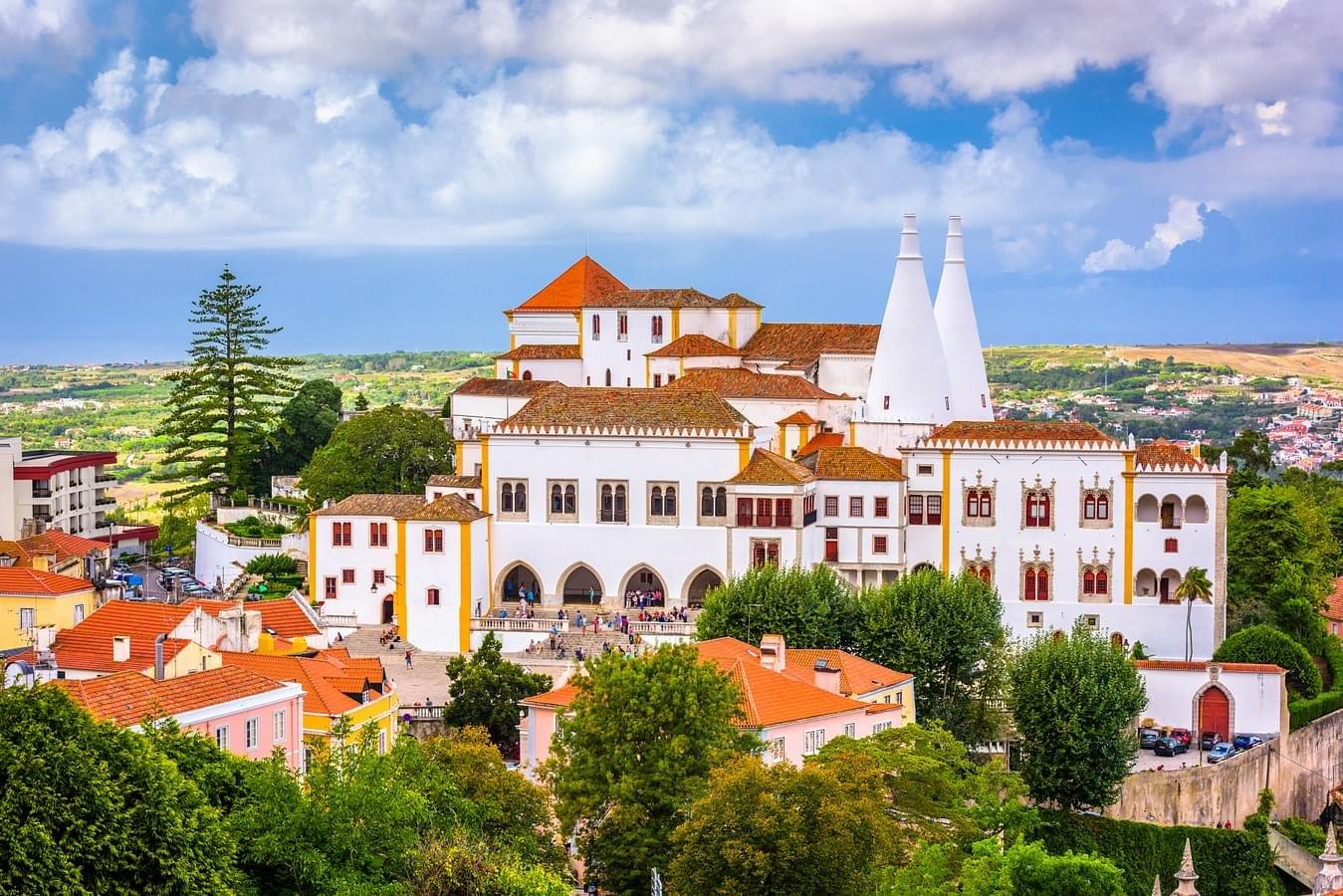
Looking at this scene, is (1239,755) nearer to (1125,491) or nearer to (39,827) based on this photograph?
(1125,491)

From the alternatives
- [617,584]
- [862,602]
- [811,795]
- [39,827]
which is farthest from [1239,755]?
[39,827]

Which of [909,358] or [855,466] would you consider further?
[909,358]

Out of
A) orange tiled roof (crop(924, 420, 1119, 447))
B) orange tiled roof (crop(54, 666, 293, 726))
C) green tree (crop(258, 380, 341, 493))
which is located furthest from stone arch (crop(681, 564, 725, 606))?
green tree (crop(258, 380, 341, 493))

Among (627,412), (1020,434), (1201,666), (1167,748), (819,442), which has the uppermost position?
(627,412)

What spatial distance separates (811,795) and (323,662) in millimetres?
12534

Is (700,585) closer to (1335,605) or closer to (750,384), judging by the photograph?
(750,384)

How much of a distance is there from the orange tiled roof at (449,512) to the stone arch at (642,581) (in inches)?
182

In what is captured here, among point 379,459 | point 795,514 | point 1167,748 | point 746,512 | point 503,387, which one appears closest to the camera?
point 1167,748

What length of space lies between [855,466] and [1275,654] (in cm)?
1300

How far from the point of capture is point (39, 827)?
2678 cm

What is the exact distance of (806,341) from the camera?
76.9 m

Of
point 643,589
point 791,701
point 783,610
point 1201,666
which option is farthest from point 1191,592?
point 791,701

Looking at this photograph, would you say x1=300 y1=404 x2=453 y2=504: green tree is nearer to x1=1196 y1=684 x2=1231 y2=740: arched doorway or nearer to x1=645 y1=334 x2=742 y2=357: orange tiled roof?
Result: x1=645 y1=334 x2=742 y2=357: orange tiled roof

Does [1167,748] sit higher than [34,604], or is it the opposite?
[34,604]
